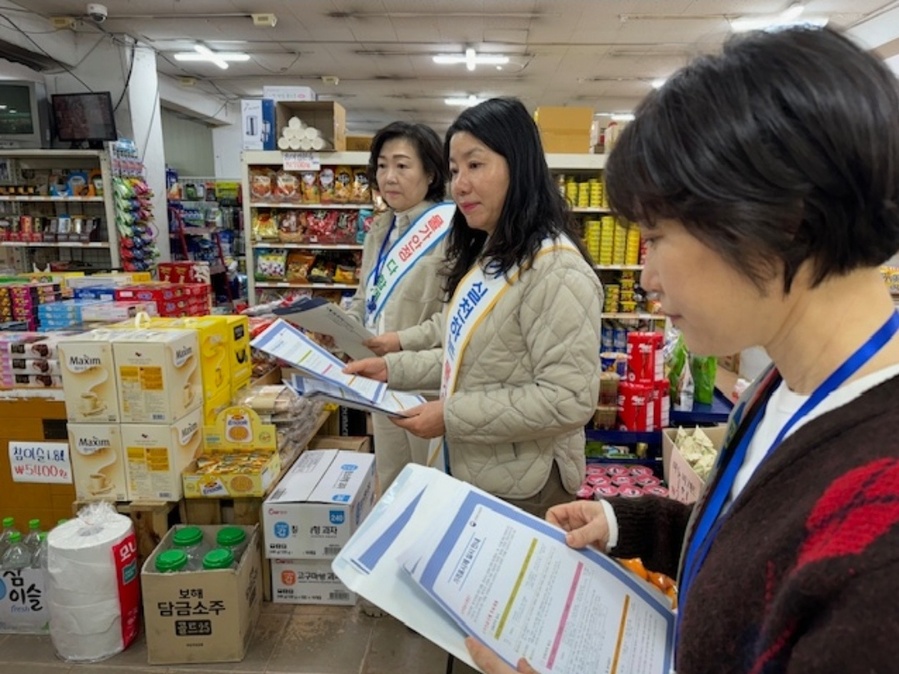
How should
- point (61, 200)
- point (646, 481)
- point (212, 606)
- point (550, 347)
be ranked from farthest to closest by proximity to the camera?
point (61, 200)
point (646, 481)
point (212, 606)
point (550, 347)

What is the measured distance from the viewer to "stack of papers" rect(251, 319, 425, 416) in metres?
1.55

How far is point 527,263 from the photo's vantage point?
1.45 meters

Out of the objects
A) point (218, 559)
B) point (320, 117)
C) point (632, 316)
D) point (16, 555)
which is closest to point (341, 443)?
point (218, 559)

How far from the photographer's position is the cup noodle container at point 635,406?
3.05 m

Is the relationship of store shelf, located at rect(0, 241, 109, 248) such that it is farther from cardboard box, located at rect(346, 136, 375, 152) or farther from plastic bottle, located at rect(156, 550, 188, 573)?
plastic bottle, located at rect(156, 550, 188, 573)

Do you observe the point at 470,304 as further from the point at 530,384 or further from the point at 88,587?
the point at 88,587

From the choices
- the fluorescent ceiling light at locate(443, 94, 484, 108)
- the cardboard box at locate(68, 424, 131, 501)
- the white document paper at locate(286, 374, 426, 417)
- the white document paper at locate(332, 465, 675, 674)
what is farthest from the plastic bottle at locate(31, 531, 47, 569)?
the fluorescent ceiling light at locate(443, 94, 484, 108)

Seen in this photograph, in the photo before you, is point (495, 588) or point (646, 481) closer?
point (495, 588)

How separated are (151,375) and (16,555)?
93 centimetres

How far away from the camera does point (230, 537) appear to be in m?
2.25

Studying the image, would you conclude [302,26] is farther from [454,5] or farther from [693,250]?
[693,250]

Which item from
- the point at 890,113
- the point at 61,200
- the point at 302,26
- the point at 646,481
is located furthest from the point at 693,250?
the point at 302,26

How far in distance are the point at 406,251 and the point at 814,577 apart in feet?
7.38

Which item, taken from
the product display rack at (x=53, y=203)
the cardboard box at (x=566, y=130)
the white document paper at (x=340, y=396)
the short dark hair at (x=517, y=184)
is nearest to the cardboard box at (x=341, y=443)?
the white document paper at (x=340, y=396)
